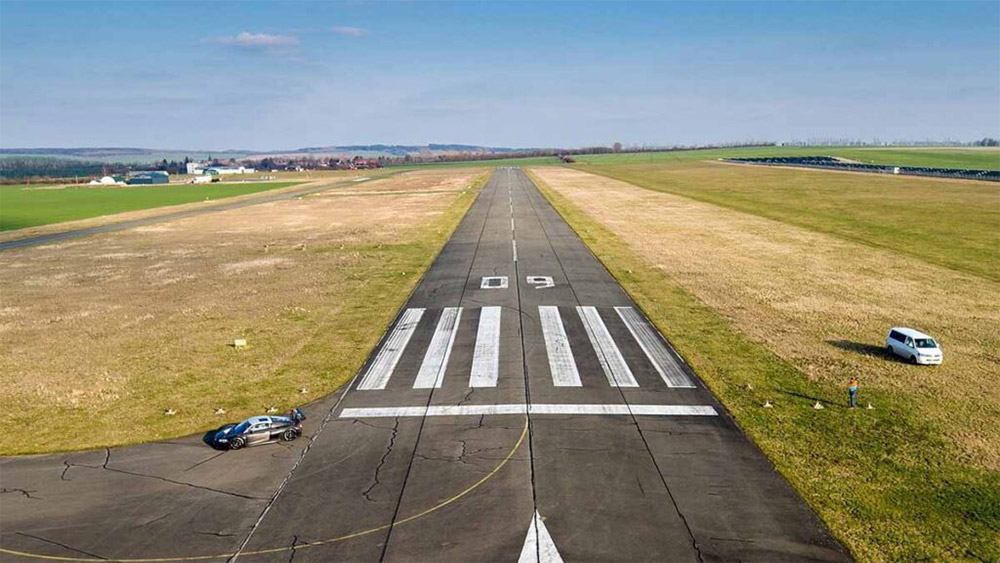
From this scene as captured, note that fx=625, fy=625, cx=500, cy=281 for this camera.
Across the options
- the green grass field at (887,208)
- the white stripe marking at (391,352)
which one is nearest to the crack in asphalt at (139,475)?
the white stripe marking at (391,352)

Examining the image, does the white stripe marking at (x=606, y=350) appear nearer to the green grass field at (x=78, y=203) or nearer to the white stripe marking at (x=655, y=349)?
the white stripe marking at (x=655, y=349)

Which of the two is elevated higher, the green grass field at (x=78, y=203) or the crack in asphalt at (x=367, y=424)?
the green grass field at (x=78, y=203)

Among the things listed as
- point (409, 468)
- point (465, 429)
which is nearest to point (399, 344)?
point (465, 429)

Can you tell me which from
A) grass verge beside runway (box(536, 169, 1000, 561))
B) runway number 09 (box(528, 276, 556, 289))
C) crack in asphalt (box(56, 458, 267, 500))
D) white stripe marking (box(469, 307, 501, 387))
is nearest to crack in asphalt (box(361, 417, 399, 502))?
crack in asphalt (box(56, 458, 267, 500))

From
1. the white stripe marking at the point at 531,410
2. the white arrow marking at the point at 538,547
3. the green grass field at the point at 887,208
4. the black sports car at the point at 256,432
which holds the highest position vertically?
the green grass field at the point at 887,208

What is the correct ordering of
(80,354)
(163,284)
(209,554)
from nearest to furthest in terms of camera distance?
(209,554), (80,354), (163,284)

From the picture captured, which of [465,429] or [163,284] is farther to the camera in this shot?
[163,284]

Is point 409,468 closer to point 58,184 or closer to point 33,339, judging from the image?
point 33,339
